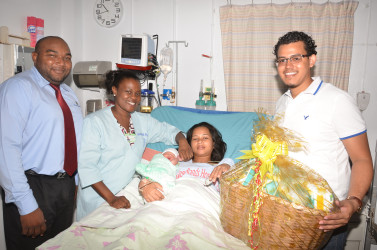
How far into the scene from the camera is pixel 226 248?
1.28m

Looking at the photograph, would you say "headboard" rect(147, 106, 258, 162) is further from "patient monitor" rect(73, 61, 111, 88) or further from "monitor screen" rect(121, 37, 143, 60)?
"patient monitor" rect(73, 61, 111, 88)

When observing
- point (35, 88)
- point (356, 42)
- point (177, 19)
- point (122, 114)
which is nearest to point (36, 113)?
point (35, 88)

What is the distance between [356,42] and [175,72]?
100 inches

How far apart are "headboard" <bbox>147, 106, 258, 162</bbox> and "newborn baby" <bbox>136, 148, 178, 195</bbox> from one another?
0.67 meters

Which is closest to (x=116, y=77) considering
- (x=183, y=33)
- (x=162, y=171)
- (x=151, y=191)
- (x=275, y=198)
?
(x=162, y=171)

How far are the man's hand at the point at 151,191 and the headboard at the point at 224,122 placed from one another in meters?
0.87

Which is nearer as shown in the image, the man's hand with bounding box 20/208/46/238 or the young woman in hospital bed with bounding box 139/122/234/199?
the man's hand with bounding box 20/208/46/238

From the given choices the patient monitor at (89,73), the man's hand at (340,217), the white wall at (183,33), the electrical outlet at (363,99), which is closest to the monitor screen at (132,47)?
the patient monitor at (89,73)

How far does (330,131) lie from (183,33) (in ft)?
9.21

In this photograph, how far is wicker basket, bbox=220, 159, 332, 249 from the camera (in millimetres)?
1104

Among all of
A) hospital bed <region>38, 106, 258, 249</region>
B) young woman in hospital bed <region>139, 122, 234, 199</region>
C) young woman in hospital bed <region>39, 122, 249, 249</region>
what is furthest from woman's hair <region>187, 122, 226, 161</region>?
hospital bed <region>38, 106, 258, 249</region>

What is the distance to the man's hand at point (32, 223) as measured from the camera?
5.13ft

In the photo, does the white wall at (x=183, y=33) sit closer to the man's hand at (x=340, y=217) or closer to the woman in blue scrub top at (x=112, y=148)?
the woman in blue scrub top at (x=112, y=148)

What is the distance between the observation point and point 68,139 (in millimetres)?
1818
